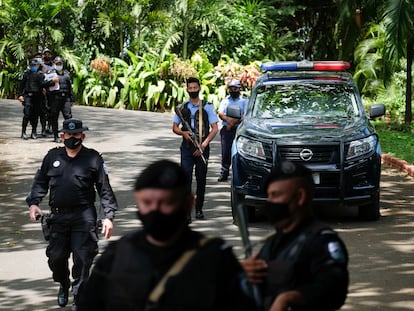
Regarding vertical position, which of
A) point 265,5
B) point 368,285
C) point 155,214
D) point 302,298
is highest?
point 265,5

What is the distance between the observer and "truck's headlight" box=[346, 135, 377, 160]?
12.3m

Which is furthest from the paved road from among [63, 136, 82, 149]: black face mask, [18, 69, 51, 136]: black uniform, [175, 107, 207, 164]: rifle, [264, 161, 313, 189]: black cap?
[264, 161, 313, 189]: black cap

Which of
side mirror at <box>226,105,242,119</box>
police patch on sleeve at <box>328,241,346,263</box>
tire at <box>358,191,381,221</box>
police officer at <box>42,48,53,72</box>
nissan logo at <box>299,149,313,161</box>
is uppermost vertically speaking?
police officer at <box>42,48,53,72</box>

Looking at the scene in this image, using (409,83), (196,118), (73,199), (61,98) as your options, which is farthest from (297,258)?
(409,83)

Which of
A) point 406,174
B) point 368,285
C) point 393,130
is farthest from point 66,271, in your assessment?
point 393,130

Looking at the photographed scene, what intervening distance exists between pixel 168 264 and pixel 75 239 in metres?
4.94

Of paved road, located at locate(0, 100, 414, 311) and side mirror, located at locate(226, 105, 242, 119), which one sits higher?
side mirror, located at locate(226, 105, 242, 119)

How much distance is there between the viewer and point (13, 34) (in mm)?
A: 33312

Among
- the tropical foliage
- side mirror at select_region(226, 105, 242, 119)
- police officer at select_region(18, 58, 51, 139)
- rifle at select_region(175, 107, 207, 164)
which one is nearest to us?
rifle at select_region(175, 107, 207, 164)

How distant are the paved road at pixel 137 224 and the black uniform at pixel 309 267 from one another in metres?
4.25

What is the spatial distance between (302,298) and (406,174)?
13.4 metres

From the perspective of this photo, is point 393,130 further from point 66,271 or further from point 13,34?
point 66,271

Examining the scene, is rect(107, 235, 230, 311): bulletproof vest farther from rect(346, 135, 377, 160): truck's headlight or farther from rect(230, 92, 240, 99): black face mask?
rect(230, 92, 240, 99): black face mask

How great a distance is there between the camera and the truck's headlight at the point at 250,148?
12336mm
